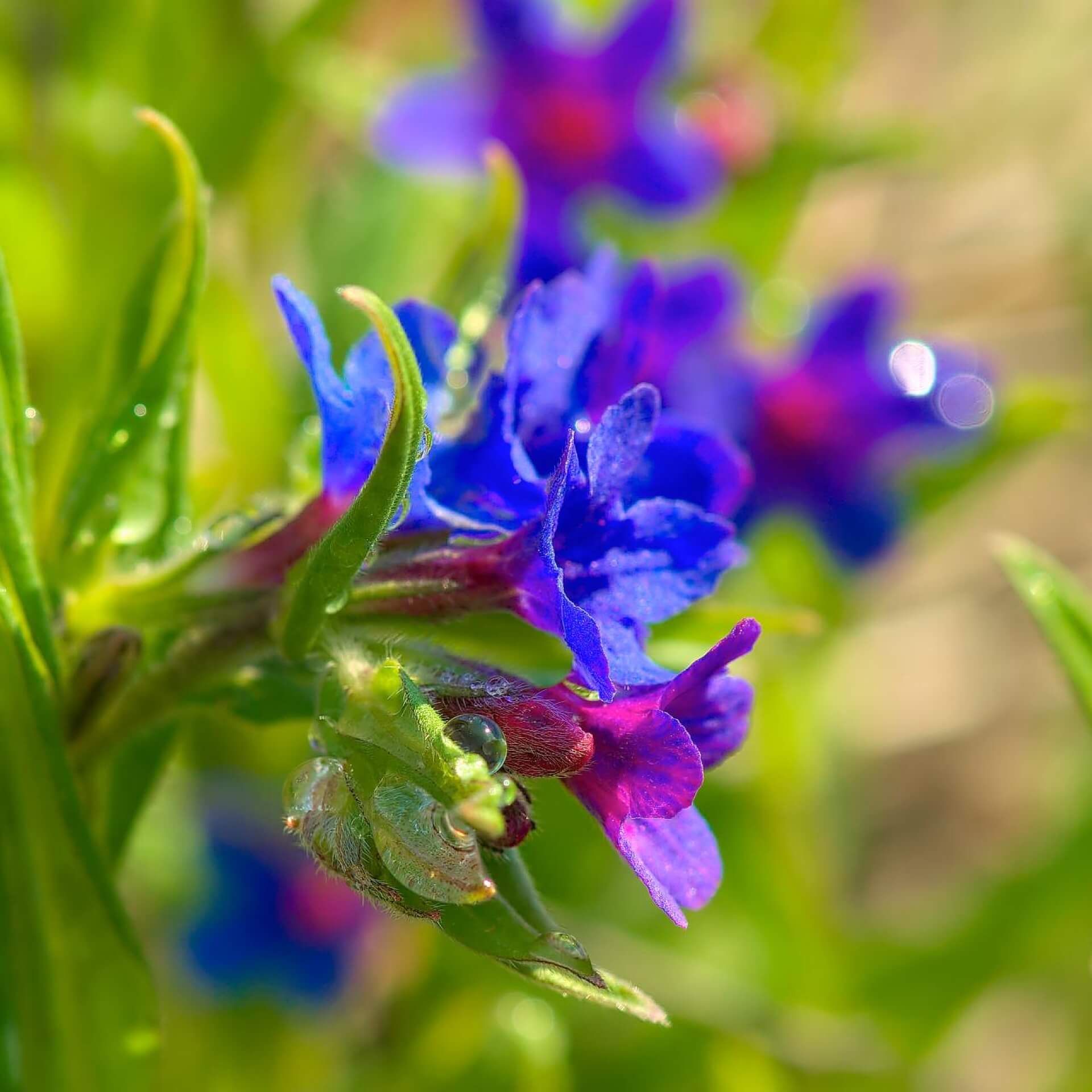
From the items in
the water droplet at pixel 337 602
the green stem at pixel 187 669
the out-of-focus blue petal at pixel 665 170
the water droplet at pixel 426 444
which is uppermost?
the out-of-focus blue petal at pixel 665 170

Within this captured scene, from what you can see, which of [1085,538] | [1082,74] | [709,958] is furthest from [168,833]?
[1082,74]

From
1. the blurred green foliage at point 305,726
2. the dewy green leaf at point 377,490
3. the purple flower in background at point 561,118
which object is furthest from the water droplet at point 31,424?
the purple flower in background at point 561,118

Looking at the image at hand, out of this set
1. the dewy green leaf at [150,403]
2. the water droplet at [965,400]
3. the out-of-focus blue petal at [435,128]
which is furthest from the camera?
the out-of-focus blue petal at [435,128]

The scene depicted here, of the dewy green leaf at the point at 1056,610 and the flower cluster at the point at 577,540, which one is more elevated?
the dewy green leaf at the point at 1056,610

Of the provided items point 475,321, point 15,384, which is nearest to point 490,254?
point 475,321

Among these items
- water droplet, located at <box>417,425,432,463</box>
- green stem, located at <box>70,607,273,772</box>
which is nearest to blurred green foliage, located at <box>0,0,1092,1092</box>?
green stem, located at <box>70,607,273,772</box>

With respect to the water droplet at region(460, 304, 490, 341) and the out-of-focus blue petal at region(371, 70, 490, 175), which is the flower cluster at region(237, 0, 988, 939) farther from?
the out-of-focus blue petal at region(371, 70, 490, 175)

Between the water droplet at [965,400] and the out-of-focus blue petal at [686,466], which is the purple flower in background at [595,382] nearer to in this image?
the out-of-focus blue petal at [686,466]

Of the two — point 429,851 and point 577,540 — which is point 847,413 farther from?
point 429,851
